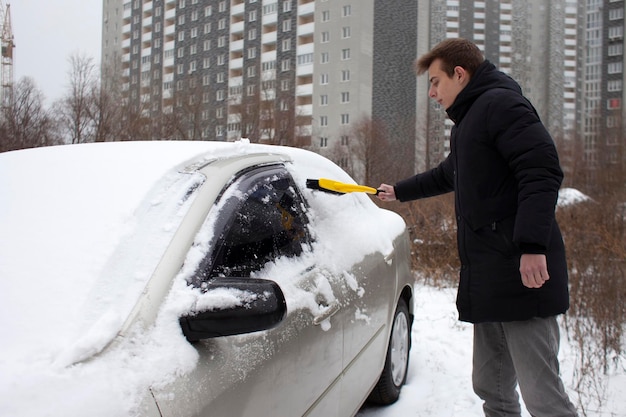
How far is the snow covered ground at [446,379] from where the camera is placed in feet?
9.75

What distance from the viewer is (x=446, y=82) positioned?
232cm

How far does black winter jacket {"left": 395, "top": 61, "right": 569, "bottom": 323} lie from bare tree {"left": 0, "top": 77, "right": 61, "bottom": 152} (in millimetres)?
19269

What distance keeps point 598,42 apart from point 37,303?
94.9 metres

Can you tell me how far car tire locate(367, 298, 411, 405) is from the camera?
2.95m

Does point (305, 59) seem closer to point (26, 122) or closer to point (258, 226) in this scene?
point (26, 122)

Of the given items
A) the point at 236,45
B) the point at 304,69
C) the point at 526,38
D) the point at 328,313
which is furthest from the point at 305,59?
the point at 328,313

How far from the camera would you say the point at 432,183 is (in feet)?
9.43

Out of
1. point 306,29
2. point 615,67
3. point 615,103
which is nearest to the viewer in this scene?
point 615,103

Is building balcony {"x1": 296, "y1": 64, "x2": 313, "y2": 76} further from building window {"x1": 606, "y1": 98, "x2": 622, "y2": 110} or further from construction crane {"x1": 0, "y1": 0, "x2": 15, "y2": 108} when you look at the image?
construction crane {"x1": 0, "y1": 0, "x2": 15, "y2": 108}

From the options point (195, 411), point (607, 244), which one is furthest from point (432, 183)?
point (607, 244)

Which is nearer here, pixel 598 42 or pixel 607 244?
pixel 607 244

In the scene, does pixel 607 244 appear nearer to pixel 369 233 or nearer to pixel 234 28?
pixel 369 233

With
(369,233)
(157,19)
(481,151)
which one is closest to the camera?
(481,151)

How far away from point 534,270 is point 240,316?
3.89 feet
